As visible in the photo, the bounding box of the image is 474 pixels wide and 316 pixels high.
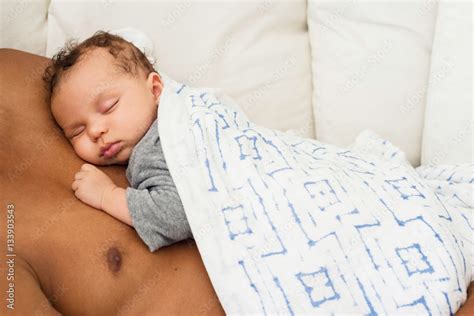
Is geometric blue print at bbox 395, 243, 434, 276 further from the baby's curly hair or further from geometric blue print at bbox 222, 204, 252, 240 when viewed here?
the baby's curly hair

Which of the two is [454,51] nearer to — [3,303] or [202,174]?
[202,174]

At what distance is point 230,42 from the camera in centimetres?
166

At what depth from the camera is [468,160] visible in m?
1.57

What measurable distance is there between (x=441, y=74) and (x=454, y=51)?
0.06 meters

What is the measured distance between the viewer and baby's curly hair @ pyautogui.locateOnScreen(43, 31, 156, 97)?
139 centimetres

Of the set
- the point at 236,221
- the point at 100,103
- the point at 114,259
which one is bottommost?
the point at 114,259

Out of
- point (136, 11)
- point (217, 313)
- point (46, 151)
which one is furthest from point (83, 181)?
point (136, 11)

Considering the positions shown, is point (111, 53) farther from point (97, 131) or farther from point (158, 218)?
point (158, 218)

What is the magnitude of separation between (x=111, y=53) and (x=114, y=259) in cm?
47

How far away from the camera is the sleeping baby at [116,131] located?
4.07 feet

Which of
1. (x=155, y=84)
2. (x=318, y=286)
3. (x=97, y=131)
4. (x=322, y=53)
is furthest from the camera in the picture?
(x=322, y=53)

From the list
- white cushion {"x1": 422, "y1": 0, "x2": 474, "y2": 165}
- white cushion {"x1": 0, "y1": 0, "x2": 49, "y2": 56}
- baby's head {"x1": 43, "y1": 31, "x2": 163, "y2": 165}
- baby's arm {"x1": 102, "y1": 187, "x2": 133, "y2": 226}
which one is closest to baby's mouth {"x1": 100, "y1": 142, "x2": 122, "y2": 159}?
baby's head {"x1": 43, "y1": 31, "x2": 163, "y2": 165}

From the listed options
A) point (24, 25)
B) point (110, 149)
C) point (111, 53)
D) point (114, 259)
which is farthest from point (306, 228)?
point (24, 25)

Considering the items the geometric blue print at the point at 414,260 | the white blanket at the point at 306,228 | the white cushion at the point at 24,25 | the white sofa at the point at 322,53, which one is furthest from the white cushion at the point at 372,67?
the white cushion at the point at 24,25
